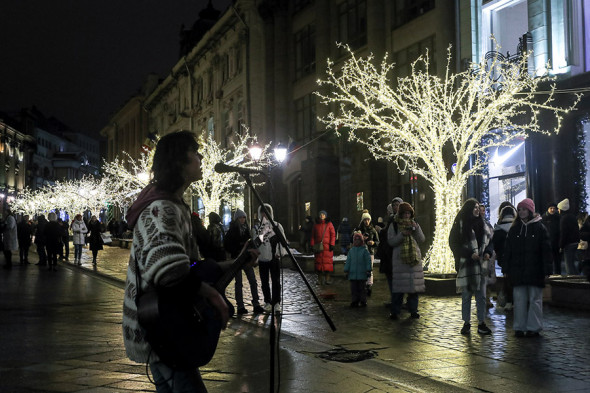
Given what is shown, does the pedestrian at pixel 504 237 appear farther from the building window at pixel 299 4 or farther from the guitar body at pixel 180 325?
the building window at pixel 299 4

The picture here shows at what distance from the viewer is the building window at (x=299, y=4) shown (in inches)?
1374

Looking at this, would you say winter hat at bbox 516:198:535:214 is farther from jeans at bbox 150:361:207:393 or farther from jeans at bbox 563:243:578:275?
jeans at bbox 563:243:578:275

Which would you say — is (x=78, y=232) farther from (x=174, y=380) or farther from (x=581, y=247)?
(x=174, y=380)

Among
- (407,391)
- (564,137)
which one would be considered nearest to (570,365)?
(407,391)

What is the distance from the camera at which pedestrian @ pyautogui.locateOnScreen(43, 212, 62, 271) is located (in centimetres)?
2380

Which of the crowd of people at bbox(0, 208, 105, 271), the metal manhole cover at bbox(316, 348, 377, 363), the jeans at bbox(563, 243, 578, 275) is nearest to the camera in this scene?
the metal manhole cover at bbox(316, 348, 377, 363)

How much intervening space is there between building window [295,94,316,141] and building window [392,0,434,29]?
23.9ft

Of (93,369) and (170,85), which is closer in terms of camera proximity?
(93,369)

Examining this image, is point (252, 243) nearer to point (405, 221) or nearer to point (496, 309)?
point (405, 221)

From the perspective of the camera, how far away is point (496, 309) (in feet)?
40.0

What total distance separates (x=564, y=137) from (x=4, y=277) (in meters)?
15.9

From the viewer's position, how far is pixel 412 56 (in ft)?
85.7

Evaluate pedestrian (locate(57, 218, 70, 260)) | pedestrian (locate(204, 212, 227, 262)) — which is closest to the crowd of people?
pedestrian (locate(57, 218, 70, 260))

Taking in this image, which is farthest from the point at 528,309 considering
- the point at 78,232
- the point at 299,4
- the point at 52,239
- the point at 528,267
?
the point at 299,4
